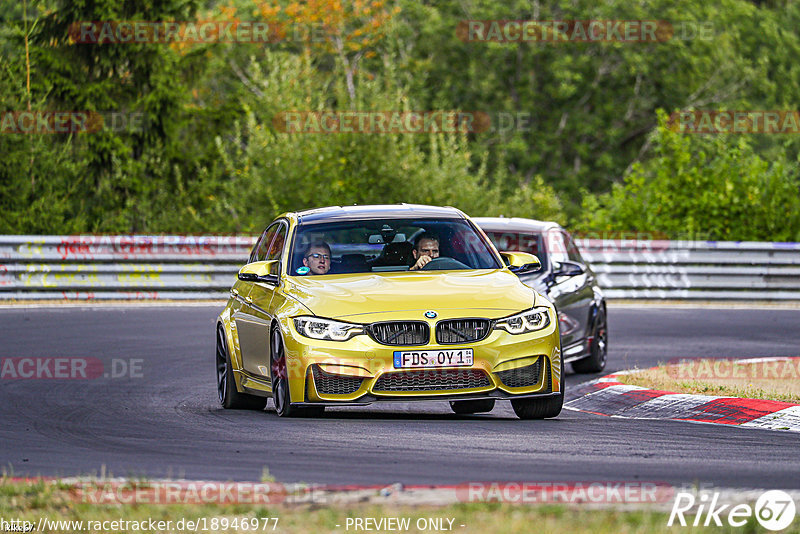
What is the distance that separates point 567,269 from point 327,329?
5.79 meters

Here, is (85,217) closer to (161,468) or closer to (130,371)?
(130,371)

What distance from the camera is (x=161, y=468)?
27.1ft

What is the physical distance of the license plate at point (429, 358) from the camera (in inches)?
409

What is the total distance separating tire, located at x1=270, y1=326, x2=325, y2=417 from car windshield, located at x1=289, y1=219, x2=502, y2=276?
27.8 inches

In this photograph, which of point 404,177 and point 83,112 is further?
point 83,112

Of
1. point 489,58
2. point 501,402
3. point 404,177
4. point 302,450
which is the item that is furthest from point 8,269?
point 489,58

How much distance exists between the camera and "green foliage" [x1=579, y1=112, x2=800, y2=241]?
29703 millimetres

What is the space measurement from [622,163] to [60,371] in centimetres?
4305

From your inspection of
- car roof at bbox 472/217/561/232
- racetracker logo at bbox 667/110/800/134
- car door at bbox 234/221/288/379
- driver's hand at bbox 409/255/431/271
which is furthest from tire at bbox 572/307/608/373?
racetracker logo at bbox 667/110/800/134

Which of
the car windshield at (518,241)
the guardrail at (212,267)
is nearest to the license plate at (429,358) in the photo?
the car windshield at (518,241)

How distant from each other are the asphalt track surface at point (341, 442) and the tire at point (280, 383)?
184 mm

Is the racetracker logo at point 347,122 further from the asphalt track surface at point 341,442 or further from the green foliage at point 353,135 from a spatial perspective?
the asphalt track surface at point 341,442

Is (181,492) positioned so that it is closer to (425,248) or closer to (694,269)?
(425,248)

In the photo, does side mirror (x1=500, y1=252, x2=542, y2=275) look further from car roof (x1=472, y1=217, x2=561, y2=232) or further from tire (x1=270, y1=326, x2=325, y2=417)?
car roof (x1=472, y1=217, x2=561, y2=232)
